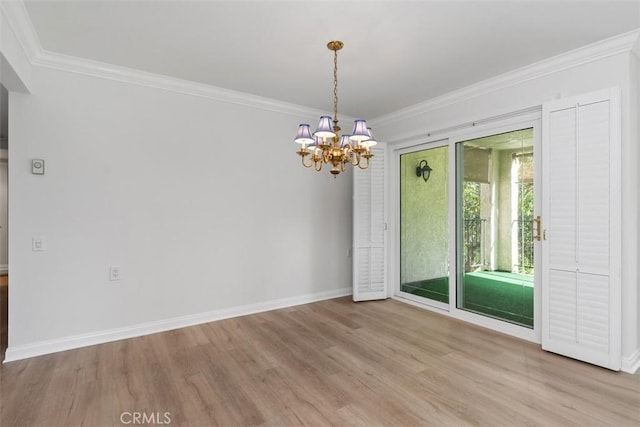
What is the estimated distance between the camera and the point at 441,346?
10.1ft

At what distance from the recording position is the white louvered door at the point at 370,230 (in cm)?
461

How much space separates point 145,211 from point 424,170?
3.51 m

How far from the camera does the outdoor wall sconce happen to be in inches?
175

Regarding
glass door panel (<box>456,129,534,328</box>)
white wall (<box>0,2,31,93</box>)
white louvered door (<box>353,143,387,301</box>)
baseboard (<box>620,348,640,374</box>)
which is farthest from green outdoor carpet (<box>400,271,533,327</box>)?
white wall (<box>0,2,31,93</box>)

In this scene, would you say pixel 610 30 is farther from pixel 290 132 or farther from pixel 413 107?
pixel 290 132

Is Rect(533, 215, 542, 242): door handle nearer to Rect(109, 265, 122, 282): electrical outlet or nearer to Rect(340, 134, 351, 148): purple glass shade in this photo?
Rect(340, 134, 351, 148): purple glass shade

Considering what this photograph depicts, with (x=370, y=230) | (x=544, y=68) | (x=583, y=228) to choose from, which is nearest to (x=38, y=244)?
(x=370, y=230)

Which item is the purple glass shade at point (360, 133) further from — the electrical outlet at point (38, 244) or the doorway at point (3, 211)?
the doorway at point (3, 211)

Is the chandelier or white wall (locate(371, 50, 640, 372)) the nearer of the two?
the chandelier

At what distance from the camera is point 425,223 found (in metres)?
4.48

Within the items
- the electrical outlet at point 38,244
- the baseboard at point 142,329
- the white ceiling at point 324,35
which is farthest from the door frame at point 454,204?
the electrical outlet at point 38,244

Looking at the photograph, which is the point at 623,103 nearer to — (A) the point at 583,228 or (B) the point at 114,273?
(A) the point at 583,228

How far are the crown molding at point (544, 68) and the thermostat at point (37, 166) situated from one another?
4129mm

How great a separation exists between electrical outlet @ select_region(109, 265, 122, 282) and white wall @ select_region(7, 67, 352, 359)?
43 mm
